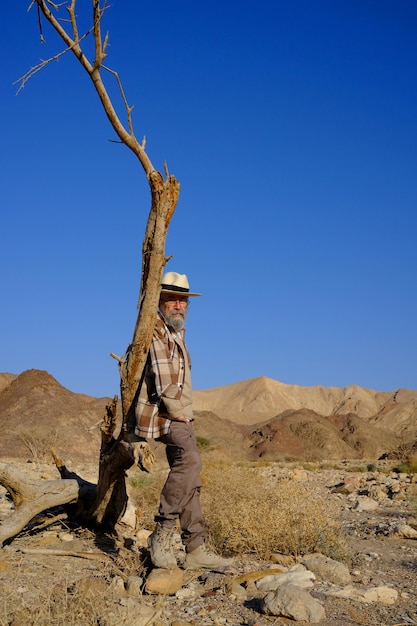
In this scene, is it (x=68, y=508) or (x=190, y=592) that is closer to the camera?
(x=190, y=592)

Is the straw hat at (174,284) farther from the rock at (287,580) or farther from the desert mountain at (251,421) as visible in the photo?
the rock at (287,580)

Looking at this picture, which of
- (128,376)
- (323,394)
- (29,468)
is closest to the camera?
(128,376)

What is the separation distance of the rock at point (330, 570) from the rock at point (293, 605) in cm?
92

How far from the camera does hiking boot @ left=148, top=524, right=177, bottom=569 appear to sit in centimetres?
510

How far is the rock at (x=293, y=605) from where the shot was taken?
4.20 metres

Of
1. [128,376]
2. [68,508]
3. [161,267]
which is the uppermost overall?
[161,267]

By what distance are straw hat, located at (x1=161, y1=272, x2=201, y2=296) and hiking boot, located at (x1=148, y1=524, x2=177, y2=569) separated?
6.17ft

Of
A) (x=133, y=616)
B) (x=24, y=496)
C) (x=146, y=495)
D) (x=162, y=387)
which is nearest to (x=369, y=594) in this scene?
(x=133, y=616)

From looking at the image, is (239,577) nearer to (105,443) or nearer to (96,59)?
(105,443)

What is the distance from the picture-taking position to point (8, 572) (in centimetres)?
505

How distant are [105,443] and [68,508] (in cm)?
116

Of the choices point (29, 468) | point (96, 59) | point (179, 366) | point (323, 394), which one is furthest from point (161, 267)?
point (323, 394)

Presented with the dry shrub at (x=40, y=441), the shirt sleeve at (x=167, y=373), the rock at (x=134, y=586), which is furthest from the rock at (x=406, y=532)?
the dry shrub at (x=40, y=441)

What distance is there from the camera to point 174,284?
5602 mm
